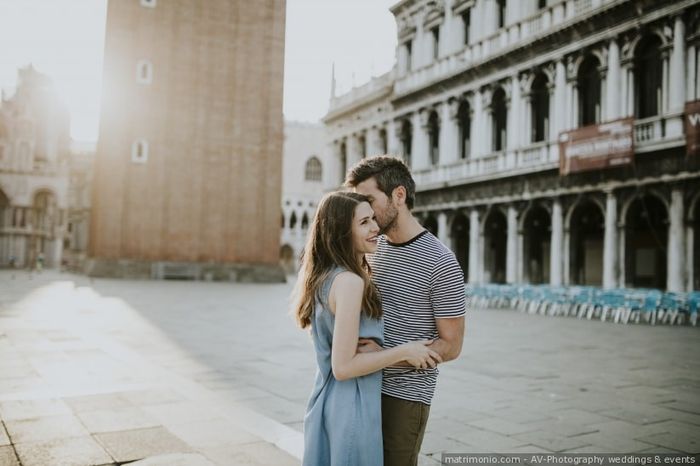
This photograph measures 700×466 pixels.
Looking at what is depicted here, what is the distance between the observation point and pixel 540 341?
37.1 ft

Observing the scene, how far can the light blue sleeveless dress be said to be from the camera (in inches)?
90.4

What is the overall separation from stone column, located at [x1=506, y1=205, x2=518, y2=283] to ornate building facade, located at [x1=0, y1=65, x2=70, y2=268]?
142ft

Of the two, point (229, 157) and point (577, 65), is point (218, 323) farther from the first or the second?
point (229, 157)

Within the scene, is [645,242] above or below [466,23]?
below

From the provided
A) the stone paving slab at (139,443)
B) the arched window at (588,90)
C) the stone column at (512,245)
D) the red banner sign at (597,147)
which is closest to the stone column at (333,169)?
the stone column at (512,245)

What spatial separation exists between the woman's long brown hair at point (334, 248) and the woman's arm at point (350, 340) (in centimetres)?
9

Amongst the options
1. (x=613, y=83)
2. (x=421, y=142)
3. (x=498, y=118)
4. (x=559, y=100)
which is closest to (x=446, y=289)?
(x=613, y=83)

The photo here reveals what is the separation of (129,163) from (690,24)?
24.9 m

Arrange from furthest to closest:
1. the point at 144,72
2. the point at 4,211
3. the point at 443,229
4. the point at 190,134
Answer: the point at 4,211
the point at 190,134
the point at 144,72
the point at 443,229

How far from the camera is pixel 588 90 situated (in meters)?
23.2

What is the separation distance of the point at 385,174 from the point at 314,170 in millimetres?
65221

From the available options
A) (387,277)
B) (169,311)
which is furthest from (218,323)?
(387,277)

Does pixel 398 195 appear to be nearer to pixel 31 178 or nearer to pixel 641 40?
pixel 641 40

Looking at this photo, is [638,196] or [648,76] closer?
[638,196]
